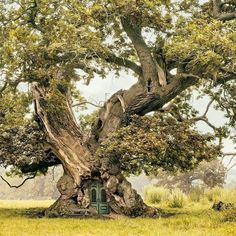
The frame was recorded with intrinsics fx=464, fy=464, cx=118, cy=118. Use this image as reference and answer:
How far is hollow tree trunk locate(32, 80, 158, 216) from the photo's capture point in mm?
23750

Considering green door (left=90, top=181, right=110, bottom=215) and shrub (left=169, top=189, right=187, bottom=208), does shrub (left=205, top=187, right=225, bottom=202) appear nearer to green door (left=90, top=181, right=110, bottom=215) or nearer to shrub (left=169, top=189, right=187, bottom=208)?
shrub (left=169, top=189, right=187, bottom=208)

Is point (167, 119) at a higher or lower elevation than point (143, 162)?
higher

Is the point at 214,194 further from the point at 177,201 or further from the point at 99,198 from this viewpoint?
the point at 99,198

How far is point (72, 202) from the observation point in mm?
24344

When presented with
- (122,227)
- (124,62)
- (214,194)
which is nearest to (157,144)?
(122,227)

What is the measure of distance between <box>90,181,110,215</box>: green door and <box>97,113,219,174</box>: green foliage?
207 centimetres

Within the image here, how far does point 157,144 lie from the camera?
21828mm

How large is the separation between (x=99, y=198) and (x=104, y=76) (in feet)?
22.5

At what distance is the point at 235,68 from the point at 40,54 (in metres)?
9.51

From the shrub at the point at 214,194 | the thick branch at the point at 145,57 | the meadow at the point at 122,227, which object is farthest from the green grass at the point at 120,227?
the shrub at the point at 214,194

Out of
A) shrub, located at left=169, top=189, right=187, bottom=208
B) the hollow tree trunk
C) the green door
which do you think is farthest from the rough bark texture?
shrub, located at left=169, top=189, right=187, bottom=208

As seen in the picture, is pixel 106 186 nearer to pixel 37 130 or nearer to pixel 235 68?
pixel 37 130

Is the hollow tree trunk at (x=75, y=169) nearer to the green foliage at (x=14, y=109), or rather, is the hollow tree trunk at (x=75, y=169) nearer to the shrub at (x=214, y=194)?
the green foliage at (x=14, y=109)

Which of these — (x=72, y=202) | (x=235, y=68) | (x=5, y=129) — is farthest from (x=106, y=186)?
(x=235, y=68)
